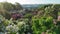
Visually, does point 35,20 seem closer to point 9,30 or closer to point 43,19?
point 43,19

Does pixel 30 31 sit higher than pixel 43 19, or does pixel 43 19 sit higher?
pixel 43 19

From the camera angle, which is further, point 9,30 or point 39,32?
point 39,32

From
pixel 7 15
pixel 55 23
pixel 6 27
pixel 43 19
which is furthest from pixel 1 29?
pixel 7 15

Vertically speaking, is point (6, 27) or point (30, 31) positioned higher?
point (6, 27)

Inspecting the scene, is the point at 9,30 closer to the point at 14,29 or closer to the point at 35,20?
the point at 14,29

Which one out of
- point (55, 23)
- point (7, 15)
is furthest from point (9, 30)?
point (7, 15)

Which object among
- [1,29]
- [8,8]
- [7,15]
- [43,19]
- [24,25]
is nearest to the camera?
[1,29]

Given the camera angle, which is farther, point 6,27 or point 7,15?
point 7,15

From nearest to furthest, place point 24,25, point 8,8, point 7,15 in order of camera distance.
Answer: point 24,25 → point 7,15 → point 8,8

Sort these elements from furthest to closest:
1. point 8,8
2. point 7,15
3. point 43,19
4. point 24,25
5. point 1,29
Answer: point 8,8
point 7,15
point 24,25
point 43,19
point 1,29
